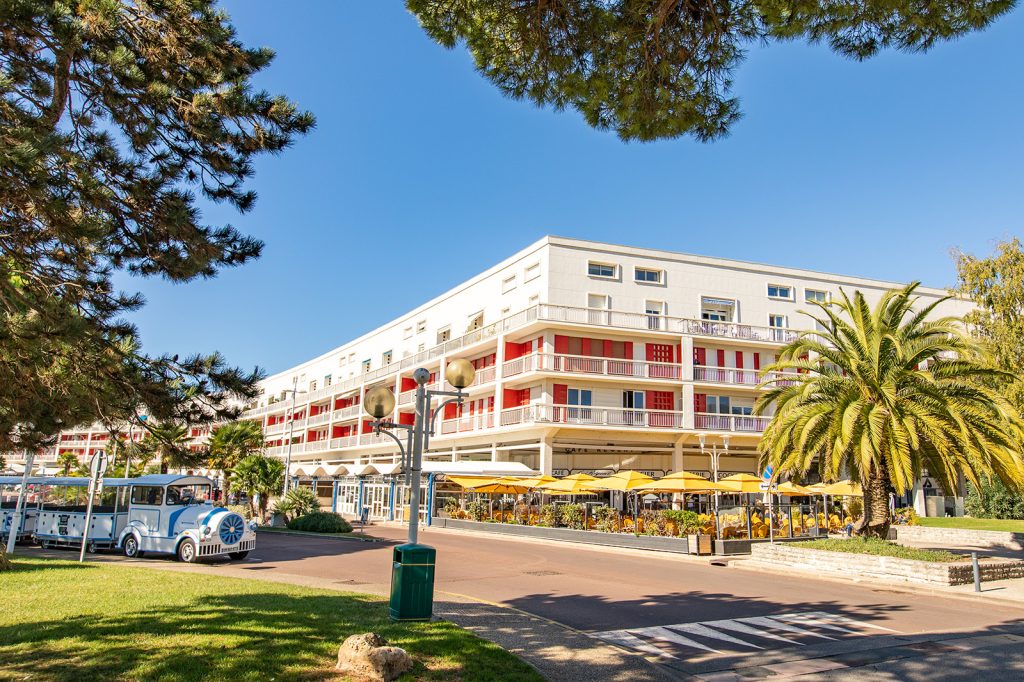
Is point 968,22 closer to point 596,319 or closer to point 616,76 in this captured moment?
point 616,76

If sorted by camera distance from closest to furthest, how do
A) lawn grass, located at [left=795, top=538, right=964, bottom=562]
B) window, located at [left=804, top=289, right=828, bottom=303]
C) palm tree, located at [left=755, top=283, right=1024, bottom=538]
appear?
lawn grass, located at [left=795, top=538, right=964, bottom=562], palm tree, located at [left=755, top=283, right=1024, bottom=538], window, located at [left=804, top=289, right=828, bottom=303]

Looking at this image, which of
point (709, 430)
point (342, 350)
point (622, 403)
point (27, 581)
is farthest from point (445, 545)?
point (342, 350)

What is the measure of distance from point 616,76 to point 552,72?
0.90m

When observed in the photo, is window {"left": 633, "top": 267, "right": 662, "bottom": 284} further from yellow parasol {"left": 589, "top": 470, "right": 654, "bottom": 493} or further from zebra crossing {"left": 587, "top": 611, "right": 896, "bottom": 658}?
zebra crossing {"left": 587, "top": 611, "right": 896, "bottom": 658}

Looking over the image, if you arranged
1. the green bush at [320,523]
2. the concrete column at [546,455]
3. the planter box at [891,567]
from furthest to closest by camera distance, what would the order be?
the concrete column at [546,455], the green bush at [320,523], the planter box at [891,567]

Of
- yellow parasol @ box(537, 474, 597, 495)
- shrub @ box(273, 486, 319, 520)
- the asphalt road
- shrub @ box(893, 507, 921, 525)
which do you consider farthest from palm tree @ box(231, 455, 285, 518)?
shrub @ box(893, 507, 921, 525)

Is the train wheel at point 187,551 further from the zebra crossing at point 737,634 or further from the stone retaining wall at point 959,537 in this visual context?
the stone retaining wall at point 959,537

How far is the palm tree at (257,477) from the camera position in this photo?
107 ft

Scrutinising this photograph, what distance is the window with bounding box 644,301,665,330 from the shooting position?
3884 centimetres

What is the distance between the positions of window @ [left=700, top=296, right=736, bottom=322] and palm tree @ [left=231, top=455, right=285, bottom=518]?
2484cm

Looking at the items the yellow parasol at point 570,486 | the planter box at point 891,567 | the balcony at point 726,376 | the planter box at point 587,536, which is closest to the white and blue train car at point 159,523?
the planter box at point 587,536

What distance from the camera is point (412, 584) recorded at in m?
8.98

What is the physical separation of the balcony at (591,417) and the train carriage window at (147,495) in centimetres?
1976

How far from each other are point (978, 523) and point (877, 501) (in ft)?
60.3
